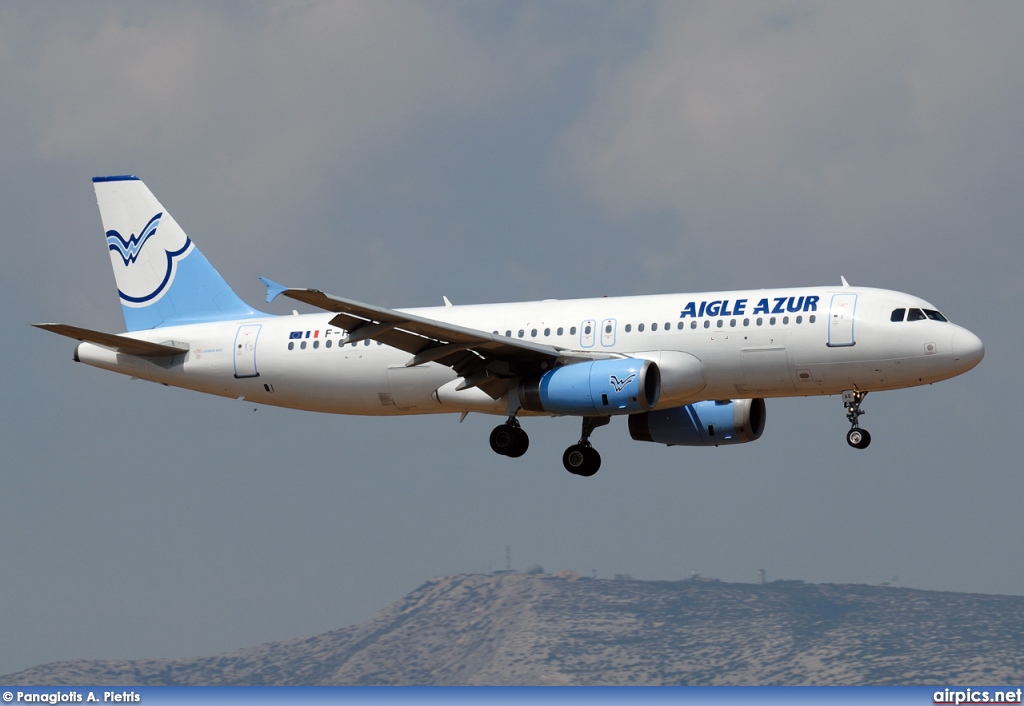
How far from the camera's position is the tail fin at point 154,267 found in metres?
53.2

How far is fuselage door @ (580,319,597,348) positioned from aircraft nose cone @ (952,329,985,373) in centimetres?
1037

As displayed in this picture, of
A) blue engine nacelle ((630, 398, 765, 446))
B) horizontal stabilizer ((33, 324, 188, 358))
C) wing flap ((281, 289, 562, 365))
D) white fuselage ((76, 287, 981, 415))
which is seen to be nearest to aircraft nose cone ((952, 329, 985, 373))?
white fuselage ((76, 287, 981, 415))

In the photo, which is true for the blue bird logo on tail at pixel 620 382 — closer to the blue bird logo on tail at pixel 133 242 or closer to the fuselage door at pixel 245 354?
the fuselage door at pixel 245 354

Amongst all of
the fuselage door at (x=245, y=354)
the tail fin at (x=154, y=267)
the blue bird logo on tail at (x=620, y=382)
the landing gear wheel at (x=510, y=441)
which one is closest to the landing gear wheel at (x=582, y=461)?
the landing gear wheel at (x=510, y=441)

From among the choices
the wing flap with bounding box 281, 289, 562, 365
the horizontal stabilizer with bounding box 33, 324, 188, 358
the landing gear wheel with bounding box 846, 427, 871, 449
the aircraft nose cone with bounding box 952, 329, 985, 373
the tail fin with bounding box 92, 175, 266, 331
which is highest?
the tail fin with bounding box 92, 175, 266, 331

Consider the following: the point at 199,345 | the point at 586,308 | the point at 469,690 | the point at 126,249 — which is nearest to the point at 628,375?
the point at 586,308

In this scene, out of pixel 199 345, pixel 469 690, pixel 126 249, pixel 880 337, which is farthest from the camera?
pixel 126 249

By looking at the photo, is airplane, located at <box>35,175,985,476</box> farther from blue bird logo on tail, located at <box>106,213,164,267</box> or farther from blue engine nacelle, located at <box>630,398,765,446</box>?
blue bird logo on tail, located at <box>106,213,164,267</box>

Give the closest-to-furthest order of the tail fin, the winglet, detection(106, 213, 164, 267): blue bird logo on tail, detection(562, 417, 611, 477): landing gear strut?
A: the winglet
detection(562, 417, 611, 477): landing gear strut
the tail fin
detection(106, 213, 164, 267): blue bird logo on tail

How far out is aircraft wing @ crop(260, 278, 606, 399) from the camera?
42.4m

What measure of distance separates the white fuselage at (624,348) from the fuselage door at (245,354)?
0.03 metres

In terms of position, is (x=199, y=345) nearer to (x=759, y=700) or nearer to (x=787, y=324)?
(x=787, y=324)

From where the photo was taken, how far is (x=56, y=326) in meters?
45.4

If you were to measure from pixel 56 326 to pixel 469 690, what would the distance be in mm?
17798
